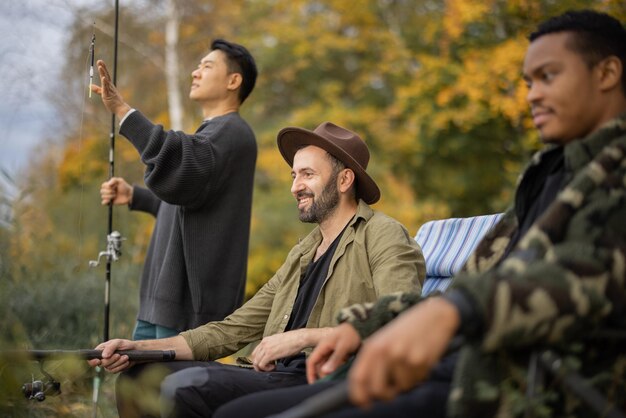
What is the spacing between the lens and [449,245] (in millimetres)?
3533

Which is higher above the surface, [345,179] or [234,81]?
[234,81]

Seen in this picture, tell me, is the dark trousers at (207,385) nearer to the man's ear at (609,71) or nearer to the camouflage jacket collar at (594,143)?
the camouflage jacket collar at (594,143)

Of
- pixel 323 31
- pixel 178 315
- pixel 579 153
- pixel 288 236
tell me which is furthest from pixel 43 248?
pixel 323 31

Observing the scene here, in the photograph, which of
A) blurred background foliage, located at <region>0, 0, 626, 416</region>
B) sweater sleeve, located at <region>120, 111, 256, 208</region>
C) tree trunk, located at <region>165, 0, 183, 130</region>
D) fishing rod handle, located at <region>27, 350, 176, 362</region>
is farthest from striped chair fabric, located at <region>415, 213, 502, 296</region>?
tree trunk, located at <region>165, 0, 183, 130</region>

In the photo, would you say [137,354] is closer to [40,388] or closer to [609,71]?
[40,388]

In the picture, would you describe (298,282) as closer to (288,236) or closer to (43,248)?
(43,248)

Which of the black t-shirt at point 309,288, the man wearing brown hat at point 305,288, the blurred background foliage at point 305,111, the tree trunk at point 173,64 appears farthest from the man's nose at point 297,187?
the tree trunk at point 173,64

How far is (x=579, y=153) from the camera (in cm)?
197

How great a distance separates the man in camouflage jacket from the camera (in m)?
1.57

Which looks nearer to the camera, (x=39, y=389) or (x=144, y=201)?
(x=39, y=389)

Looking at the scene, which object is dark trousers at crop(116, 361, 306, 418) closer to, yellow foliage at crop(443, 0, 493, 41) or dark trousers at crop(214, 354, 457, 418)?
dark trousers at crop(214, 354, 457, 418)

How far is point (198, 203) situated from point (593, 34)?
6.93 ft

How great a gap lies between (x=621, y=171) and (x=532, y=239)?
0.89 feet

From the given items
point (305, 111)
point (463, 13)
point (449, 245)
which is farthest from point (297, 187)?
point (305, 111)
